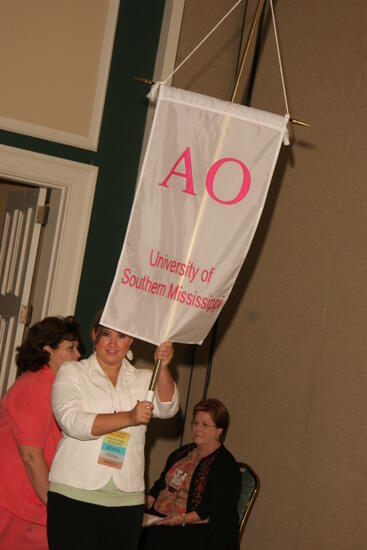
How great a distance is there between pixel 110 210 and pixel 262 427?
1612mm

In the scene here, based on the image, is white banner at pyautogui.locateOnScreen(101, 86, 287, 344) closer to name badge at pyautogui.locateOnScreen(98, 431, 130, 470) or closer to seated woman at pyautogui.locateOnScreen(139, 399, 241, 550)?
name badge at pyautogui.locateOnScreen(98, 431, 130, 470)

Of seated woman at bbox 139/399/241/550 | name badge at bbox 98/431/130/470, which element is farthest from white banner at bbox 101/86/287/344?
seated woman at bbox 139/399/241/550

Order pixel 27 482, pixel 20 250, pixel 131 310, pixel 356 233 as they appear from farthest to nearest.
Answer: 1. pixel 20 250
2. pixel 356 233
3. pixel 27 482
4. pixel 131 310

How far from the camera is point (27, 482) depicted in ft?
10.7

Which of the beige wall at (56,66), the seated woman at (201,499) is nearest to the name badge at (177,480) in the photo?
the seated woman at (201,499)

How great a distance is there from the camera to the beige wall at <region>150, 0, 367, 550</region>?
4188 millimetres

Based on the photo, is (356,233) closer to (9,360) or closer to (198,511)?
(198,511)

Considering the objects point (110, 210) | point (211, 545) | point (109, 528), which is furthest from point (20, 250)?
point (109, 528)

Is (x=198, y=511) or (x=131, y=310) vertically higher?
(x=131, y=310)

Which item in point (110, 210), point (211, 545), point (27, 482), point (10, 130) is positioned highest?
point (10, 130)

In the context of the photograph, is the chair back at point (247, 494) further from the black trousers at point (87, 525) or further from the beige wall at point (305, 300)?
the black trousers at point (87, 525)

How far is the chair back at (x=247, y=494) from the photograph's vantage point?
427 centimetres

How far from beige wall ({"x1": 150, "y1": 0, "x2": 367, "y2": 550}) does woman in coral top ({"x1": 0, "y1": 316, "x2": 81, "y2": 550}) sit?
62.7 inches

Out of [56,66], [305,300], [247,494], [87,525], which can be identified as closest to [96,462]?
[87,525]
